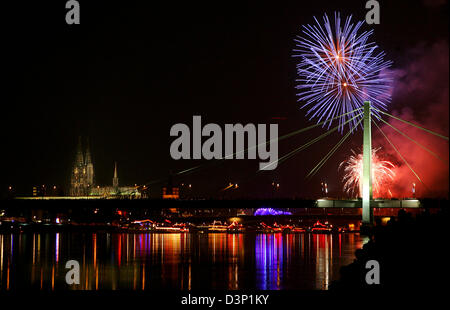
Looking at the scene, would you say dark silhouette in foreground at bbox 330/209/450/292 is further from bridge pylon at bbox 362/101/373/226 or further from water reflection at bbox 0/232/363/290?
bridge pylon at bbox 362/101/373/226

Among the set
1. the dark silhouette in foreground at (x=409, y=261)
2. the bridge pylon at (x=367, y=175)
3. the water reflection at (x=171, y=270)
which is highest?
the bridge pylon at (x=367, y=175)

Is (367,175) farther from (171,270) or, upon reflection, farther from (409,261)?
(409,261)

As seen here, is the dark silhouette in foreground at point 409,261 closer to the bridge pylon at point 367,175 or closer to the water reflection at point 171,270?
the water reflection at point 171,270

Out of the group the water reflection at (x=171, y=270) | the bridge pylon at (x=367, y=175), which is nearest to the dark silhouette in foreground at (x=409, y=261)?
the water reflection at (x=171, y=270)

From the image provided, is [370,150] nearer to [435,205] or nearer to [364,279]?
[435,205]

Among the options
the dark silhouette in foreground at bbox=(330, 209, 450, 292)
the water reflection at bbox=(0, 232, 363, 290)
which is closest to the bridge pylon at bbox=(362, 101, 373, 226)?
the water reflection at bbox=(0, 232, 363, 290)

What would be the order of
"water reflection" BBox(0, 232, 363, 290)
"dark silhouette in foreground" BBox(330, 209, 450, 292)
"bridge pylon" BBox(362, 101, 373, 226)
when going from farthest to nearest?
"bridge pylon" BBox(362, 101, 373, 226)
"water reflection" BBox(0, 232, 363, 290)
"dark silhouette in foreground" BBox(330, 209, 450, 292)

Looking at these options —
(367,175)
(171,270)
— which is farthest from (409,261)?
(367,175)

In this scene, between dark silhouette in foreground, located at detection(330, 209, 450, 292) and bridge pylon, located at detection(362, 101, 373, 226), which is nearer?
dark silhouette in foreground, located at detection(330, 209, 450, 292)

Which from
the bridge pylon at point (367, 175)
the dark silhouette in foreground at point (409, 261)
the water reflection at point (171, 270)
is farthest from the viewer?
the bridge pylon at point (367, 175)

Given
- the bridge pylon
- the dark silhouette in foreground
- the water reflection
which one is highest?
the bridge pylon

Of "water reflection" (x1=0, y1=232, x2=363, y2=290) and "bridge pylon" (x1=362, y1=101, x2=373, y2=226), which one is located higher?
"bridge pylon" (x1=362, y1=101, x2=373, y2=226)
